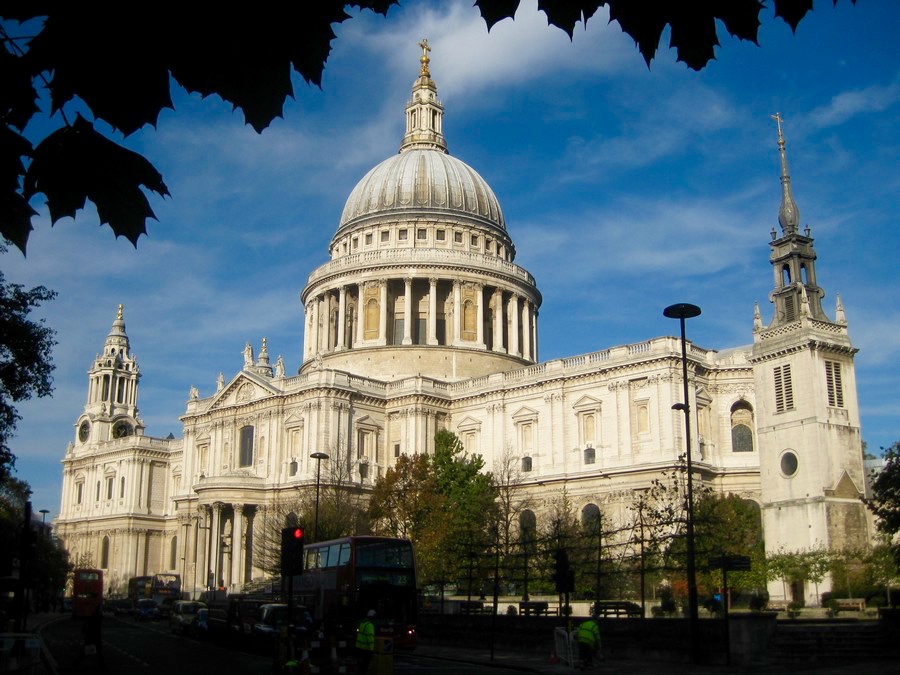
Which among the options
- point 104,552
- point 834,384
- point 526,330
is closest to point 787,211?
point 834,384

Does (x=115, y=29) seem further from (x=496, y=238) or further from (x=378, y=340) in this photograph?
(x=496, y=238)

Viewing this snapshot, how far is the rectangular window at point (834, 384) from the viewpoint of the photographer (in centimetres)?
5210

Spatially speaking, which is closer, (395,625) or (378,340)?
(395,625)

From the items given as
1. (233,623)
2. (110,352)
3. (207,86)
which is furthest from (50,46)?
(110,352)

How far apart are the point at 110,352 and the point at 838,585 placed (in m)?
89.6

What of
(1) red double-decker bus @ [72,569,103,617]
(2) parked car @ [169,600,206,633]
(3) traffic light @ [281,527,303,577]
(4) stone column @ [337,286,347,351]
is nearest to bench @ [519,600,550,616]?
(3) traffic light @ [281,527,303,577]

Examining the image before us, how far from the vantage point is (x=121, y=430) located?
4454 inches

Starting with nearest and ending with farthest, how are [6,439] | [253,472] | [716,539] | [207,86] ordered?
[207,86] < [6,439] < [716,539] < [253,472]

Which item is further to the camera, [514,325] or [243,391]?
[514,325]

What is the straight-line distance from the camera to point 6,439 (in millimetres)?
31766

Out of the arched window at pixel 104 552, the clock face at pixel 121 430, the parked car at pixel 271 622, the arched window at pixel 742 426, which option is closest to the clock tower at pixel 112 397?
A: the clock face at pixel 121 430

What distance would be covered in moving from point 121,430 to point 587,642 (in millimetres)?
96300

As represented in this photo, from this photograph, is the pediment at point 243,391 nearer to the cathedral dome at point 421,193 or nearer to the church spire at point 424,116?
the cathedral dome at point 421,193

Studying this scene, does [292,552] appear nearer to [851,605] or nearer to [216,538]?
[851,605]
